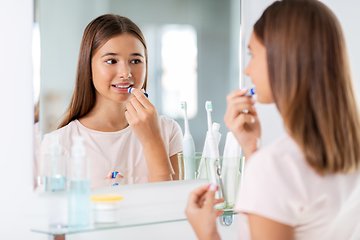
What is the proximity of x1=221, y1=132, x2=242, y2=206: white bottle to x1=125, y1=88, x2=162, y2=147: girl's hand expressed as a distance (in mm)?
183

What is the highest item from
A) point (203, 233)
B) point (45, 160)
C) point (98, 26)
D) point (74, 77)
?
point (98, 26)

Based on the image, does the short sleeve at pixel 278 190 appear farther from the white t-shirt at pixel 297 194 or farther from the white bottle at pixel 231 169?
the white bottle at pixel 231 169

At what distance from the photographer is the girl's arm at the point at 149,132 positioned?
35.8 inches

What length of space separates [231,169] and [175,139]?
0.16 metres

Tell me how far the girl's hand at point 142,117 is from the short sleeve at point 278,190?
1.34 ft

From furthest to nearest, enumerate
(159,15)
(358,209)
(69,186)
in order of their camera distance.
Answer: (159,15) < (69,186) < (358,209)

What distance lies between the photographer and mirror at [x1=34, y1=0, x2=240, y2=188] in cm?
81

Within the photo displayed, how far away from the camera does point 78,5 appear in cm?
84

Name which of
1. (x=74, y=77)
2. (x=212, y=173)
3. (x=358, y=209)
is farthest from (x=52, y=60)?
(x=358, y=209)

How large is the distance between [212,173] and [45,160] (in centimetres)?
38

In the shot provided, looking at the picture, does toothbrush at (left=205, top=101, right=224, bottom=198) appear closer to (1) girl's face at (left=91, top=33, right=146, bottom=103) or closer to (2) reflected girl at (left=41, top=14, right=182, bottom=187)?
(2) reflected girl at (left=41, top=14, right=182, bottom=187)

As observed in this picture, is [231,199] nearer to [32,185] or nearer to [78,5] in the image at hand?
[32,185]

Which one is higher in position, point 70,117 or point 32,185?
point 70,117

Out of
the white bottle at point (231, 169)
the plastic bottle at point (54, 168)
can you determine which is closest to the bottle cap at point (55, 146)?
the plastic bottle at point (54, 168)
